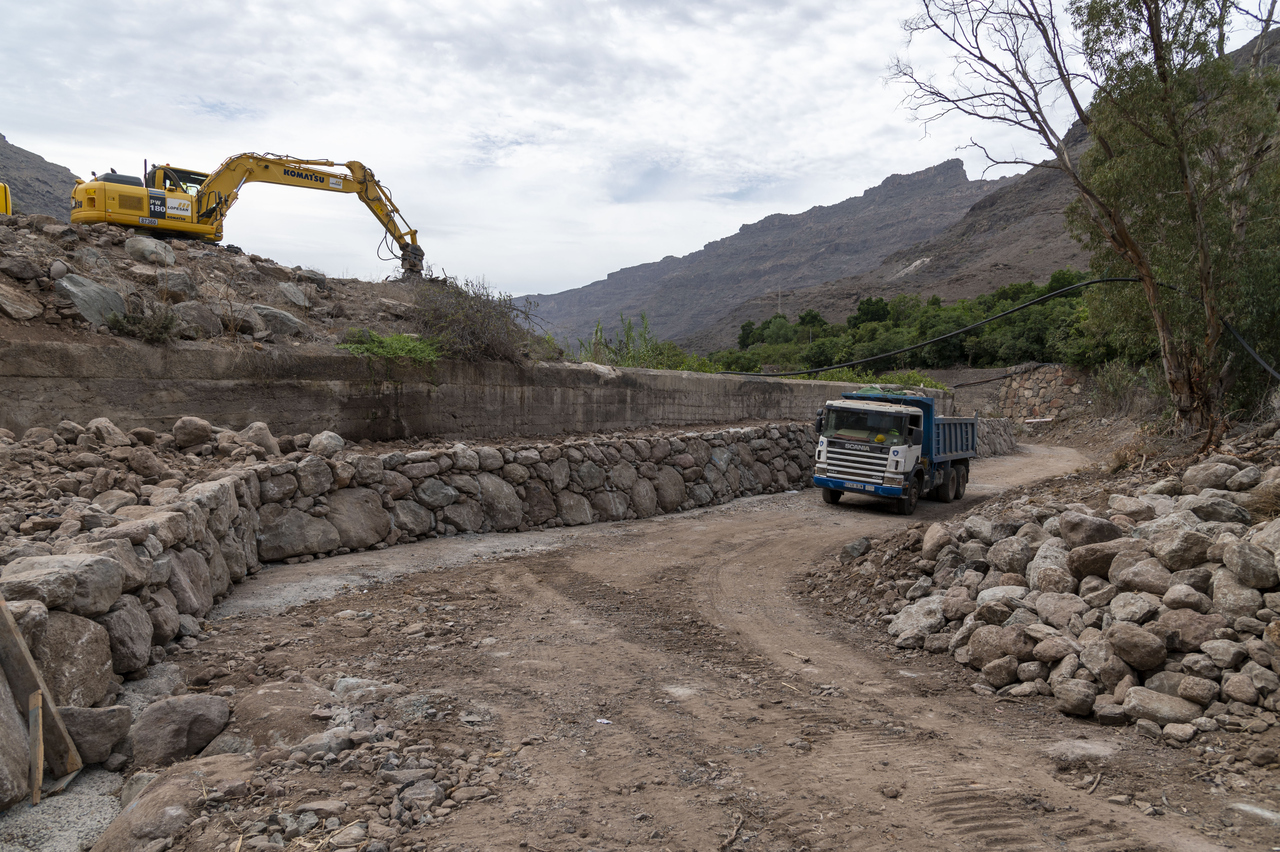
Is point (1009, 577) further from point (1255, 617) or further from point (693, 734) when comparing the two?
point (693, 734)

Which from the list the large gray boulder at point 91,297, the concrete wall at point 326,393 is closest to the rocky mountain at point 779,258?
the concrete wall at point 326,393

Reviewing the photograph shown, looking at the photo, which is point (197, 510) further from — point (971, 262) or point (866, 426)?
point (971, 262)

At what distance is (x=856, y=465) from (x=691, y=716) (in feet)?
37.0

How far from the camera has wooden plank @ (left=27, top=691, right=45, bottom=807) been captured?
370 cm

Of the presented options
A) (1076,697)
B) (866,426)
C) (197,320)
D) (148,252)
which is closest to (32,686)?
(1076,697)

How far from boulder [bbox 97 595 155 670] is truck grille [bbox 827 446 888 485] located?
1288cm

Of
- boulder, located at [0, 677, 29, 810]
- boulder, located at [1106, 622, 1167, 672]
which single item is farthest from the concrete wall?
boulder, located at [1106, 622, 1167, 672]

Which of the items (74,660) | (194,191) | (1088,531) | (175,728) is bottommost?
(175,728)

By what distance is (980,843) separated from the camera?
355 cm

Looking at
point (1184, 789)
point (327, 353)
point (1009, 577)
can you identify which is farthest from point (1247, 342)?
point (327, 353)

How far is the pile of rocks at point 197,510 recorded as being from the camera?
174 inches

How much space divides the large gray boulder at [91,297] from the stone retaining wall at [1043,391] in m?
37.1

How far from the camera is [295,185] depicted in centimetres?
1574

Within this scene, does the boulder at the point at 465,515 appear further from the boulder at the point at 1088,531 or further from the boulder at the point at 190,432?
the boulder at the point at 1088,531
